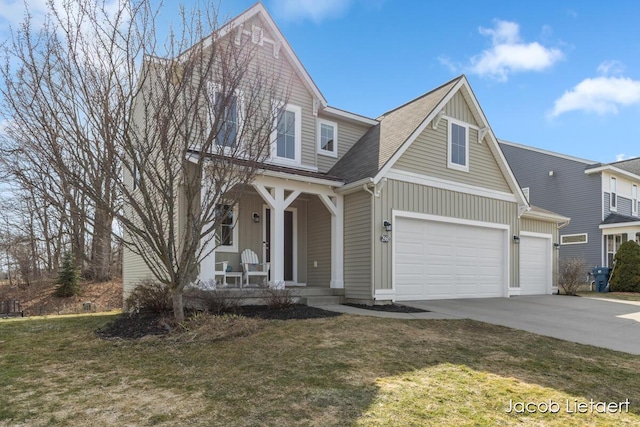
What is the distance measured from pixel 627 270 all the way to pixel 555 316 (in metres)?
10.6

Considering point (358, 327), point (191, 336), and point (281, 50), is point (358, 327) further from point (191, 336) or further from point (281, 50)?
point (281, 50)

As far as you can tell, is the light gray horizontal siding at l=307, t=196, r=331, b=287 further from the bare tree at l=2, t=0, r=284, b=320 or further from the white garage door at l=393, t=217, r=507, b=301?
the bare tree at l=2, t=0, r=284, b=320

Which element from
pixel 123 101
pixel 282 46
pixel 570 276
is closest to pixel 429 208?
pixel 282 46

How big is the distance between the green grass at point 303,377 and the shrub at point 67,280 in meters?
13.9

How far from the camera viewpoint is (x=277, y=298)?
884cm

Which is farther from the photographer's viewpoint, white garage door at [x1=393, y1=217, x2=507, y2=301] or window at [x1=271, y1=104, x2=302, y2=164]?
window at [x1=271, y1=104, x2=302, y2=164]

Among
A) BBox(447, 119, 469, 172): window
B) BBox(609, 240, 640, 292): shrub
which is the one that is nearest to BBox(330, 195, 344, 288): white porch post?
BBox(447, 119, 469, 172): window

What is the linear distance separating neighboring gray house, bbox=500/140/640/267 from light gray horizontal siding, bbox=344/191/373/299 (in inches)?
579

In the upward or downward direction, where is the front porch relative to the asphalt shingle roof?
downward

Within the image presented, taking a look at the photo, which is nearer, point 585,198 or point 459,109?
point 459,109

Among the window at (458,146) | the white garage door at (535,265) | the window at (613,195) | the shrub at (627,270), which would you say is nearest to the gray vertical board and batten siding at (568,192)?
the window at (613,195)

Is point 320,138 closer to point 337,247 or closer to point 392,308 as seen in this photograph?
point 337,247

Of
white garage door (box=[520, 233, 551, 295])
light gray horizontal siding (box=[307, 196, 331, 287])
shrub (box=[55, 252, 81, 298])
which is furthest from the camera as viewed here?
shrub (box=[55, 252, 81, 298])

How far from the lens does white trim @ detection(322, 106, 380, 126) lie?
42.7 feet
